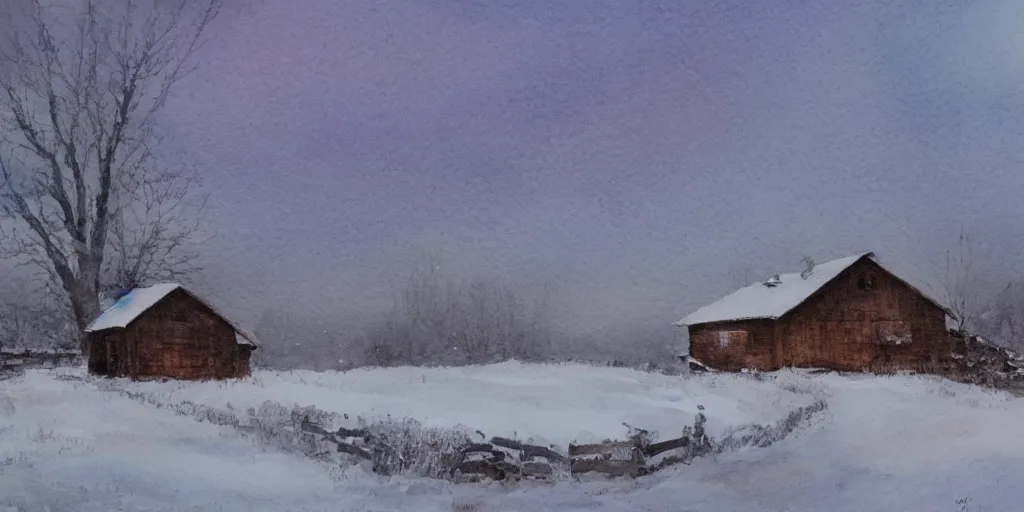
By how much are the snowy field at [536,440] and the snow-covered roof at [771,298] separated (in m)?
7.51

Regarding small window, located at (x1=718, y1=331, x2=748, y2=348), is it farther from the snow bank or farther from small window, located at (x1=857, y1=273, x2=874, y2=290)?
the snow bank

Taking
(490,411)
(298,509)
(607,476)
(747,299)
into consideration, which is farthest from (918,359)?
(298,509)

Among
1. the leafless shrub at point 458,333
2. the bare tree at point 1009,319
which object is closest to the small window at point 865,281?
the bare tree at point 1009,319

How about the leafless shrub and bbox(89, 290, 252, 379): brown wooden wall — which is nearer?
bbox(89, 290, 252, 379): brown wooden wall

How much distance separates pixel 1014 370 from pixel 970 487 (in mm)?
18546

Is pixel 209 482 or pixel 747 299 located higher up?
pixel 747 299

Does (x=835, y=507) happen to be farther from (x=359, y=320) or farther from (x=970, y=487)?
(x=359, y=320)

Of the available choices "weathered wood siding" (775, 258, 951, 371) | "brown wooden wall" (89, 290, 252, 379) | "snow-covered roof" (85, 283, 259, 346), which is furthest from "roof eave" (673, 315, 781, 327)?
"snow-covered roof" (85, 283, 259, 346)

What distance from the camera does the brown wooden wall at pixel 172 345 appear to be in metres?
21.8

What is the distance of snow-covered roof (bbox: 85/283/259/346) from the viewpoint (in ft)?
70.2

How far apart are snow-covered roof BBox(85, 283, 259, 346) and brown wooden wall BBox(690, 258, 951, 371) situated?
15618 mm

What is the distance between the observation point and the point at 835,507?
7363 mm

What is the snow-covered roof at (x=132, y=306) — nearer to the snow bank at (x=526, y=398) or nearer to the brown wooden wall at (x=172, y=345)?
the brown wooden wall at (x=172, y=345)

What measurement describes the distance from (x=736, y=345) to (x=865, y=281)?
4.38m
